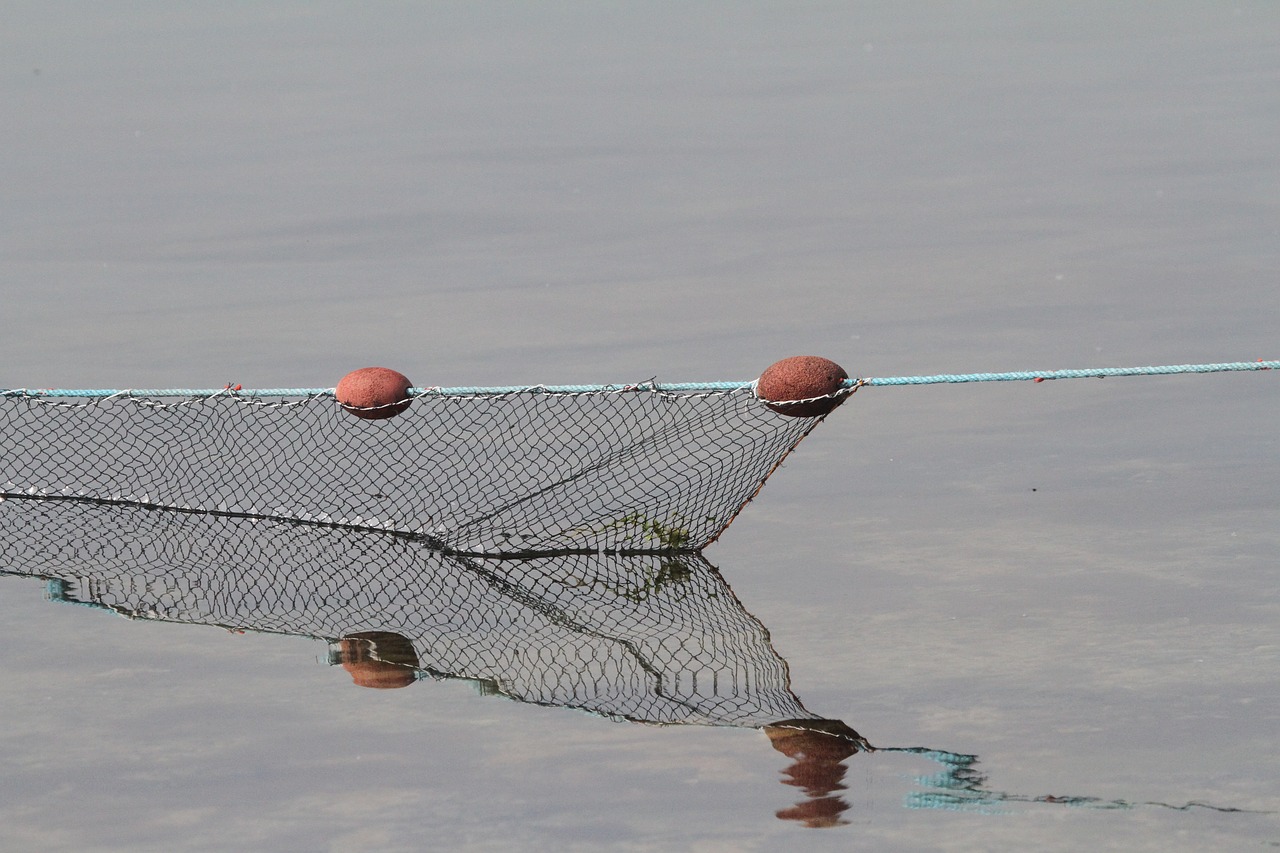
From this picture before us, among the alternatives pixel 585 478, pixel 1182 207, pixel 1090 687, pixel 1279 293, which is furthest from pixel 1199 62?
pixel 1090 687

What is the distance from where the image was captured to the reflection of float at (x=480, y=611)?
7.19 m

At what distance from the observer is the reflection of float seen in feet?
23.6

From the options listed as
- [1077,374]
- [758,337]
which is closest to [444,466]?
[758,337]

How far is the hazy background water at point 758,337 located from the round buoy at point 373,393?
4.48 feet

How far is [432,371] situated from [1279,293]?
541 cm

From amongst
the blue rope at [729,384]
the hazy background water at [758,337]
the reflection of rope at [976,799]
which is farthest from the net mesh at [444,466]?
the reflection of rope at [976,799]

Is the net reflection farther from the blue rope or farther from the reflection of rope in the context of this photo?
the blue rope

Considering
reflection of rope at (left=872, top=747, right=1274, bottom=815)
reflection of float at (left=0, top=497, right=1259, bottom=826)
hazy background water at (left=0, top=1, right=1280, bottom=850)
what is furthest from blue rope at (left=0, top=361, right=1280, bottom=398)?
reflection of rope at (left=872, top=747, right=1274, bottom=815)

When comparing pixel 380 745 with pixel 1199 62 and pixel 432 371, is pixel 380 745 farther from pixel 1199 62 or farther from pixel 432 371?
pixel 1199 62

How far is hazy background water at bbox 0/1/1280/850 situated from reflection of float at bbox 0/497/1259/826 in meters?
0.15

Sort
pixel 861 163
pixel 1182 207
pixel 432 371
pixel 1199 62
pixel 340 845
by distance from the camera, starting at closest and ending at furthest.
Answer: pixel 340 845 → pixel 432 371 → pixel 1182 207 → pixel 861 163 → pixel 1199 62

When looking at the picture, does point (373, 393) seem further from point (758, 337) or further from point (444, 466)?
point (758, 337)

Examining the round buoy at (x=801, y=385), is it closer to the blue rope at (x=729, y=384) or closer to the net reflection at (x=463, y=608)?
the blue rope at (x=729, y=384)

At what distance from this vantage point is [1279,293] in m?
13.1
